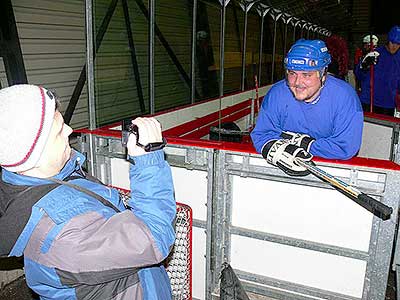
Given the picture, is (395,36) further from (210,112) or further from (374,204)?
(374,204)

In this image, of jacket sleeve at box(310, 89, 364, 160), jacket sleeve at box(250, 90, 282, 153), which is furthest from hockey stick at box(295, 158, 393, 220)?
jacket sleeve at box(250, 90, 282, 153)

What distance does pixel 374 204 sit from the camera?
1894mm

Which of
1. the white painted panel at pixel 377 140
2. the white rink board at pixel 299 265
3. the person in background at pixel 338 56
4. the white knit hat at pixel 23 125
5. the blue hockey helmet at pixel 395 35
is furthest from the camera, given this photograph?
the person in background at pixel 338 56

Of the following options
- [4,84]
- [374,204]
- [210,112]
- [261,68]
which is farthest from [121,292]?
[261,68]

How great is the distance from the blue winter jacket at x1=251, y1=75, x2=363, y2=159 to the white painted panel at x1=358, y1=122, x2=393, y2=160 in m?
1.59

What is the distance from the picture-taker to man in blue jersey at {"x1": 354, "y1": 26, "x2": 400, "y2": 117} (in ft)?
18.2

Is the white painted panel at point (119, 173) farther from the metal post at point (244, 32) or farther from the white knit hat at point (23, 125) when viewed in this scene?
the metal post at point (244, 32)

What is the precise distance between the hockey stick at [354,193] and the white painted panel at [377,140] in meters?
2.13

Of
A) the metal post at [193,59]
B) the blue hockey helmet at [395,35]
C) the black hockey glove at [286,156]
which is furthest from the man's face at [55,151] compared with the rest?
the blue hockey helmet at [395,35]

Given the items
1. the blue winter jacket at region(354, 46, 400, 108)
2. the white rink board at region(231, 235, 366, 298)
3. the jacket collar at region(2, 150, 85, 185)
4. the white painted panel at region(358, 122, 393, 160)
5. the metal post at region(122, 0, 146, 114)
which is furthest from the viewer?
the blue winter jacket at region(354, 46, 400, 108)

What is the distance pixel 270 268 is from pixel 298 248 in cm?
27

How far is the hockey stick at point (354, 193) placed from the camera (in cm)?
187

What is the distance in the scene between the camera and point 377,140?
4.10m

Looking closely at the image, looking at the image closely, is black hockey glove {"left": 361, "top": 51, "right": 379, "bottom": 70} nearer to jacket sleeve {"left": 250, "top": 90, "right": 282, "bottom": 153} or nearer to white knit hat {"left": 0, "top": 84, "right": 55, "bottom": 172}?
jacket sleeve {"left": 250, "top": 90, "right": 282, "bottom": 153}
